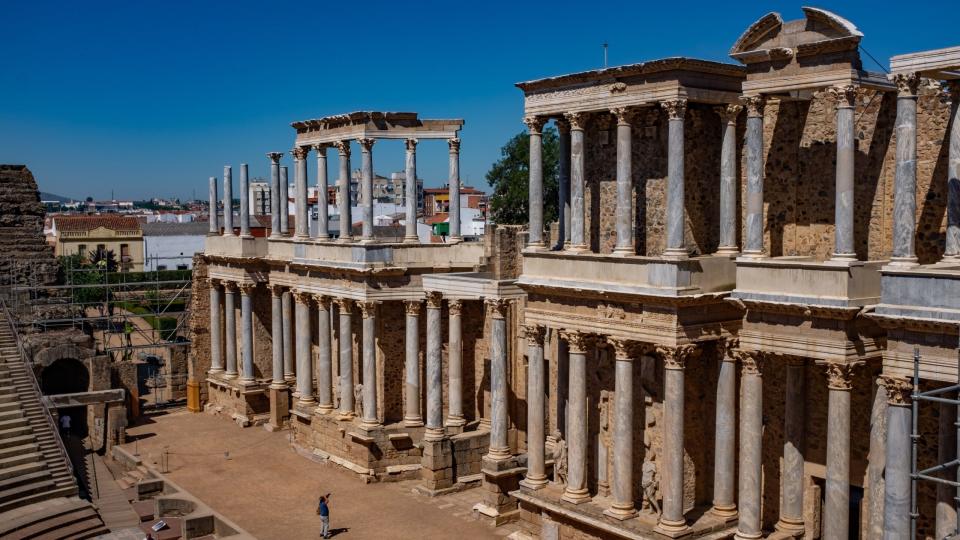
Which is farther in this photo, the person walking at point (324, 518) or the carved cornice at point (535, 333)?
the person walking at point (324, 518)

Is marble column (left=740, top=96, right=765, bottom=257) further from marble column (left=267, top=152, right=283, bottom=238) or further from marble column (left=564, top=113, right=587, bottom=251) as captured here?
marble column (left=267, top=152, right=283, bottom=238)

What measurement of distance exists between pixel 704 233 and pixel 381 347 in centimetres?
1253

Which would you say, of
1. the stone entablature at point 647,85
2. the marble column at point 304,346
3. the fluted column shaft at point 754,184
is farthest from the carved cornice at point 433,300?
the fluted column shaft at point 754,184

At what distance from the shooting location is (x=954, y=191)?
14406 millimetres

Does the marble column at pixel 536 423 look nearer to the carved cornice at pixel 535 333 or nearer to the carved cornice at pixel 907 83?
the carved cornice at pixel 535 333

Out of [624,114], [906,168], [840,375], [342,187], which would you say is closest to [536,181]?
[624,114]

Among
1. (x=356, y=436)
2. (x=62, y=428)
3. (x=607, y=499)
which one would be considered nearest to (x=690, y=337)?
(x=607, y=499)

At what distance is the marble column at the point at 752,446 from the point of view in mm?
16406

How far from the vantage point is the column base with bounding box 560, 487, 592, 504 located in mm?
19156

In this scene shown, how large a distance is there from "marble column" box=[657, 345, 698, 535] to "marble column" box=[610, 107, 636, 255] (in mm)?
2146

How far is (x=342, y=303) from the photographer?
92.7 feet

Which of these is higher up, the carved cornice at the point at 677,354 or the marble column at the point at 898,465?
the carved cornice at the point at 677,354

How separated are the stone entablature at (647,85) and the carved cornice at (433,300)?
8.06 m

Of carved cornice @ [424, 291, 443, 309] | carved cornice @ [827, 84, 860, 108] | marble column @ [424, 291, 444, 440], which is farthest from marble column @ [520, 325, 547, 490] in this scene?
carved cornice @ [827, 84, 860, 108]
